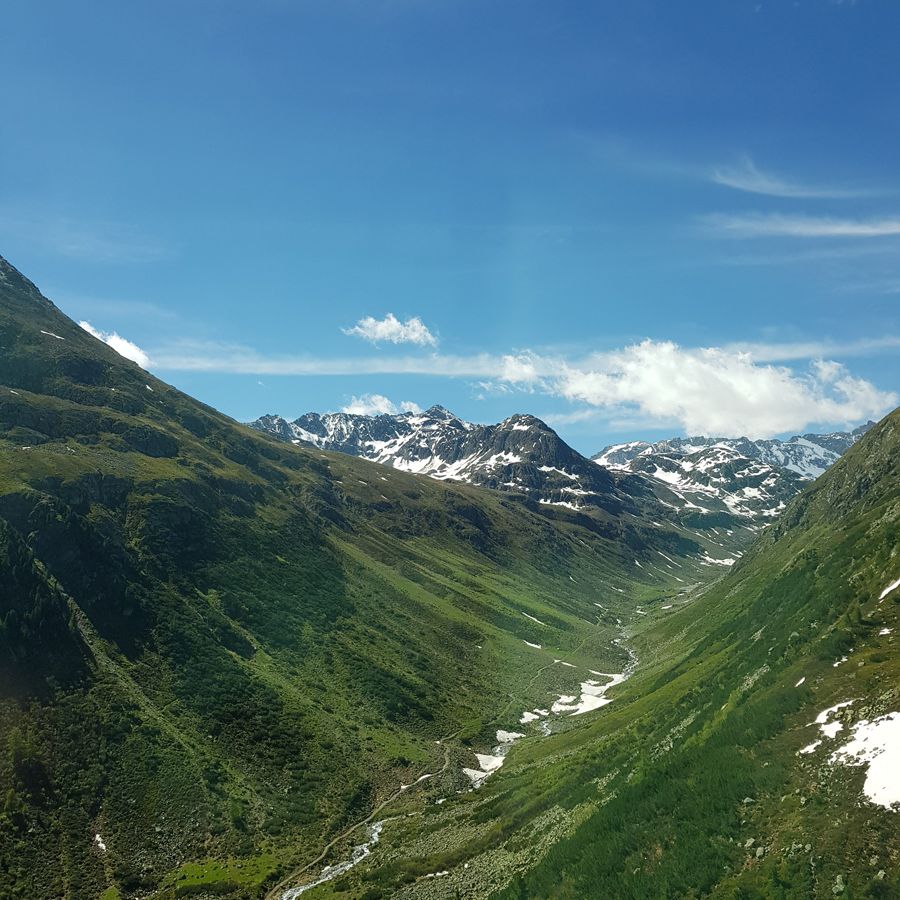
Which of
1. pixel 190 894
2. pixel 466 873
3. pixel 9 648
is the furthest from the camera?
pixel 9 648

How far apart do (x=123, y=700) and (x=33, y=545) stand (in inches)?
1240

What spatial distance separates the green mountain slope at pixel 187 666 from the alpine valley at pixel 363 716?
41cm

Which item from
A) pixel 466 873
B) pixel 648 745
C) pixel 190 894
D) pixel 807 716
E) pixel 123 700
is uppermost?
pixel 807 716

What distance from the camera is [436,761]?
90.0 metres

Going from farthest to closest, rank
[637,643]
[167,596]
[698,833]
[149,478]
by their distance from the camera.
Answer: [637,643] → [149,478] → [167,596] → [698,833]

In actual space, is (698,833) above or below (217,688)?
above

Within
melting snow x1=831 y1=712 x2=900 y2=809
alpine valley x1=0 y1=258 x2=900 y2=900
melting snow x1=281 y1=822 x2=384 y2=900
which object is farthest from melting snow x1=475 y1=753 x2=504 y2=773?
melting snow x1=831 y1=712 x2=900 y2=809

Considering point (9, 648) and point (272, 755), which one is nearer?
point (9, 648)

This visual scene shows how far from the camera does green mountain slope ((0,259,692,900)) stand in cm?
6081

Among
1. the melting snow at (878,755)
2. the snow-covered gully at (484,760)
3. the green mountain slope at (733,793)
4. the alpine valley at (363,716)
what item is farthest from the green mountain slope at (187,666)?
the melting snow at (878,755)

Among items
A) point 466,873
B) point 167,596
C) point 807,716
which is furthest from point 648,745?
point 167,596

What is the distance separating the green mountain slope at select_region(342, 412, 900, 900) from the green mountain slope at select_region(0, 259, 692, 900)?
694 inches

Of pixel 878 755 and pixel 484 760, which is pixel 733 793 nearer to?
pixel 878 755

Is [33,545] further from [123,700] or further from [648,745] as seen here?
[648,745]
